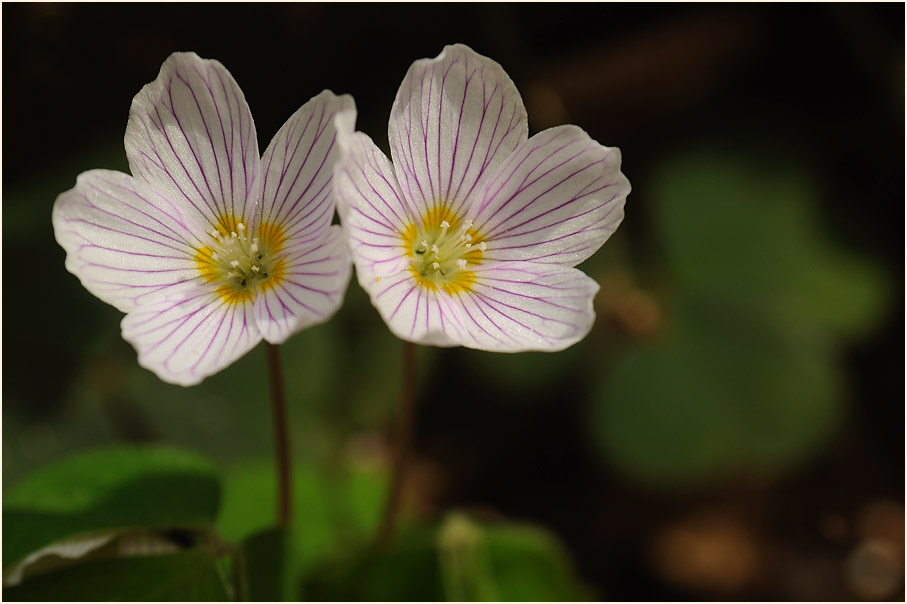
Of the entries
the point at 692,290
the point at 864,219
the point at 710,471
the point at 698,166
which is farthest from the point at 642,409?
the point at 864,219

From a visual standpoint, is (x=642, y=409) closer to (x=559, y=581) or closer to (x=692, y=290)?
(x=692, y=290)

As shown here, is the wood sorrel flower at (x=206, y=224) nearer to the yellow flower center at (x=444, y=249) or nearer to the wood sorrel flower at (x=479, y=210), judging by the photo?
the wood sorrel flower at (x=479, y=210)

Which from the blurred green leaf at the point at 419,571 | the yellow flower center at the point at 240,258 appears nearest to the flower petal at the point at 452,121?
the yellow flower center at the point at 240,258

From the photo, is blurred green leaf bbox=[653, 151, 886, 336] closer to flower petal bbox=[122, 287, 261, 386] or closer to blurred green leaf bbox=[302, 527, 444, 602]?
blurred green leaf bbox=[302, 527, 444, 602]

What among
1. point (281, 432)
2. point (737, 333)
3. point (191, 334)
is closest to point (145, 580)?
point (281, 432)

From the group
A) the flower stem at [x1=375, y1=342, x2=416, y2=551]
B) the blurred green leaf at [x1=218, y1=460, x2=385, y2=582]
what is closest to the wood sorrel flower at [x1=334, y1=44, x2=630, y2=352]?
the flower stem at [x1=375, y1=342, x2=416, y2=551]

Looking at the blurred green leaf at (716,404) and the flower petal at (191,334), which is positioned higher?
the flower petal at (191,334)
